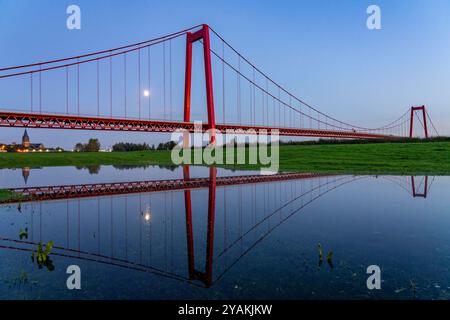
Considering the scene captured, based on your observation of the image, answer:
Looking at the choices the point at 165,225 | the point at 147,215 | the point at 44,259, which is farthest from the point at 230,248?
the point at 147,215

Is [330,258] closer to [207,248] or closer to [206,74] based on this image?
[207,248]

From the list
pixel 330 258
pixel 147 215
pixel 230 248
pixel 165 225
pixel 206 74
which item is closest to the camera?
pixel 330 258

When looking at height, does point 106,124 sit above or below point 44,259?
above

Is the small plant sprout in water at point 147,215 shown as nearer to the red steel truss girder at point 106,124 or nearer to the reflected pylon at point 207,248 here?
the reflected pylon at point 207,248

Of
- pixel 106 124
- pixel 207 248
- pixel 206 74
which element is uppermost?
pixel 206 74

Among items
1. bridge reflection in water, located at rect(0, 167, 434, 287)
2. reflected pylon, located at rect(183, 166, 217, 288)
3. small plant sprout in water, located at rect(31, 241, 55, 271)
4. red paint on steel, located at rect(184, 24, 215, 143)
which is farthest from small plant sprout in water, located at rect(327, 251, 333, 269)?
red paint on steel, located at rect(184, 24, 215, 143)
